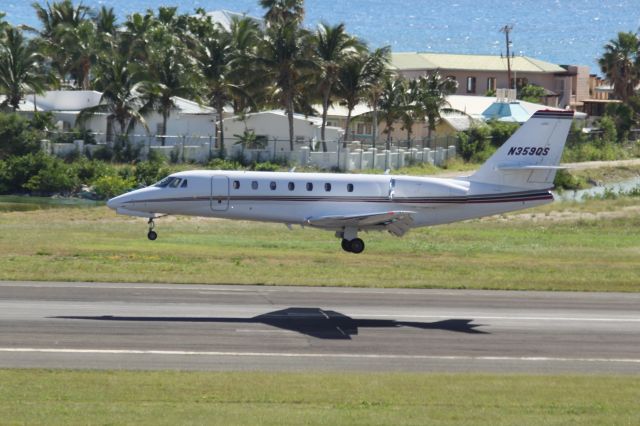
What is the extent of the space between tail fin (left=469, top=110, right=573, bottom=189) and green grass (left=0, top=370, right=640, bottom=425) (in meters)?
14.3

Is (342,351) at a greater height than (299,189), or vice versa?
(299,189)

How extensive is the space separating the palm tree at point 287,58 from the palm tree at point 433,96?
17.2 m

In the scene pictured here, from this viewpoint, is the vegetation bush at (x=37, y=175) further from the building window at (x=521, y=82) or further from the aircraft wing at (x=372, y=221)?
the building window at (x=521, y=82)

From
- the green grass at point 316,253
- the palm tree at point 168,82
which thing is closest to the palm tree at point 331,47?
the palm tree at point 168,82

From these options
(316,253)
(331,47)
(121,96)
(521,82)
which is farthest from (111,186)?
(521,82)

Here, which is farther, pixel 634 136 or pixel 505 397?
pixel 634 136

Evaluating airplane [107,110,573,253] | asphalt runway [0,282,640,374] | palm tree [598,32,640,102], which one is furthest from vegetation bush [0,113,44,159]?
palm tree [598,32,640,102]

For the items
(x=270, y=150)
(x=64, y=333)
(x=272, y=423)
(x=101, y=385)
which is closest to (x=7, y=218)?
(x=270, y=150)

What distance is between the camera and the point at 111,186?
73.9 metres

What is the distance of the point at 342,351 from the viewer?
2706 cm

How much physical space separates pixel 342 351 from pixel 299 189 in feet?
38.4

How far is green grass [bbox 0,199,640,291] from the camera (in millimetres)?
40031

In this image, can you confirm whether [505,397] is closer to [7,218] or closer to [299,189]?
[299,189]

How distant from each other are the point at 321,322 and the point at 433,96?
73595mm
